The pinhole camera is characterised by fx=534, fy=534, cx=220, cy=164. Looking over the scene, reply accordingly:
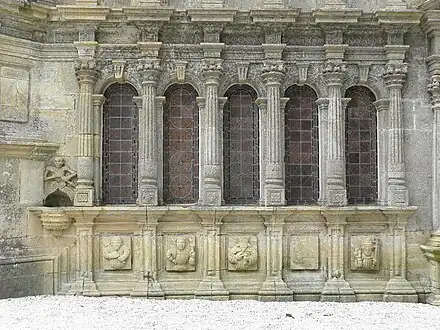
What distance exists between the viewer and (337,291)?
30.4 feet

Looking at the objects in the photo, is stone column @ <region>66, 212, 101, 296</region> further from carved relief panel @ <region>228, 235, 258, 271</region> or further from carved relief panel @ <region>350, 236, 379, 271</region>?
carved relief panel @ <region>350, 236, 379, 271</region>

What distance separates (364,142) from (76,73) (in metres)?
5.37

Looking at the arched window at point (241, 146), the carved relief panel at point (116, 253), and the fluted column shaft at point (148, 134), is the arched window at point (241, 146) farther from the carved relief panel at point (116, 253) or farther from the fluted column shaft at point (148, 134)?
the carved relief panel at point (116, 253)

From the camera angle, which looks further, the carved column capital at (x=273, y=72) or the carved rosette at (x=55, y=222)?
the carved column capital at (x=273, y=72)

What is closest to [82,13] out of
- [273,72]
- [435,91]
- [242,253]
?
[273,72]

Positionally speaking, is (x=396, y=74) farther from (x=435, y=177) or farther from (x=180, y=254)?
(x=180, y=254)

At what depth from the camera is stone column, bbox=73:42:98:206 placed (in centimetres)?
940

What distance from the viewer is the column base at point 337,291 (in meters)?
9.24

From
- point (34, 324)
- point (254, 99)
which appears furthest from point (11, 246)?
point (254, 99)

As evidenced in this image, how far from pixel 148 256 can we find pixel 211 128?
8.18 feet

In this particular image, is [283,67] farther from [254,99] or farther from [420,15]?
[420,15]

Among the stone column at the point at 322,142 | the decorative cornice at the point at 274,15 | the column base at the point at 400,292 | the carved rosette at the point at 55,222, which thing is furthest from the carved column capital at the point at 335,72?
the carved rosette at the point at 55,222

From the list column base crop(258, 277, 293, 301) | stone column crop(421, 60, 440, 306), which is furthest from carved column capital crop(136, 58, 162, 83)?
stone column crop(421, 60, 440, 306)

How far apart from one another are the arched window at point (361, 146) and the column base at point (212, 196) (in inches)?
94.8
